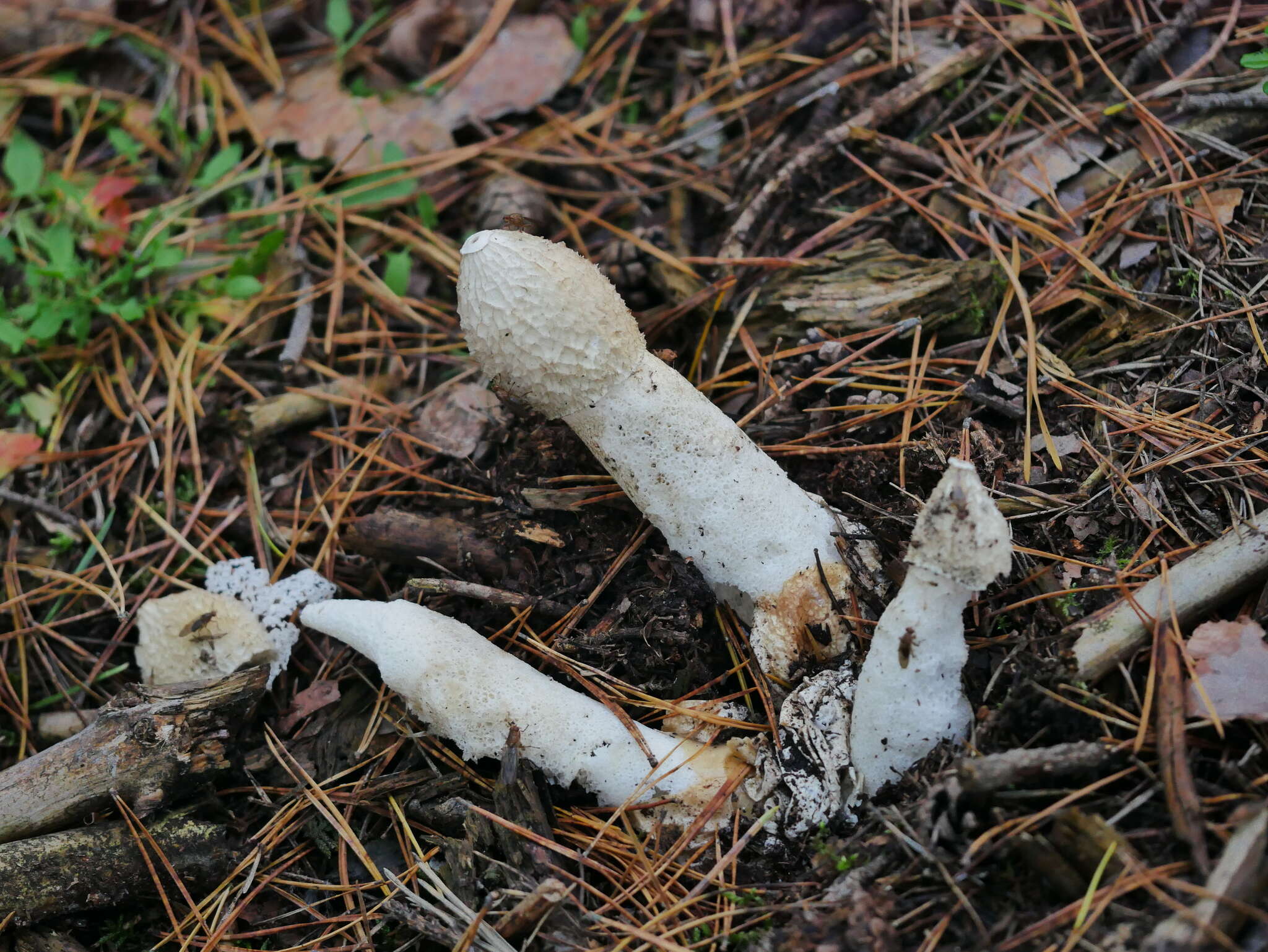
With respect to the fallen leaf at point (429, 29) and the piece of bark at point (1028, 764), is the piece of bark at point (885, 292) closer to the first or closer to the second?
the piece of bark at point (1028, 764)

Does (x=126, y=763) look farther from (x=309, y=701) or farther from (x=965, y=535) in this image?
(x=965, y=535)

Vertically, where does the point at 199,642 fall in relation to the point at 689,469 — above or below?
below

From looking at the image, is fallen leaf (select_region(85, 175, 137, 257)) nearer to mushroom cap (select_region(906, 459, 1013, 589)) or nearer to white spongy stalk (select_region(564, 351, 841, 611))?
white spongy stalk (select_region(564, 351, 841, 611))

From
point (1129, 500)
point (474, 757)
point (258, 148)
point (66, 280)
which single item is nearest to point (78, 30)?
point (258, 148)

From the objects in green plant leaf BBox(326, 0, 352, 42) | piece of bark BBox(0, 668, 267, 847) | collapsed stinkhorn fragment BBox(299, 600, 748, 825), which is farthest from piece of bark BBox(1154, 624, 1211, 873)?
green plant leaf BBox(326, 0, 352, 42)

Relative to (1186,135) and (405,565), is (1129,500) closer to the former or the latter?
(1186,135)

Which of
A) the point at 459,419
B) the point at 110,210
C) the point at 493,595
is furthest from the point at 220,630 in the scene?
the point at 110,210

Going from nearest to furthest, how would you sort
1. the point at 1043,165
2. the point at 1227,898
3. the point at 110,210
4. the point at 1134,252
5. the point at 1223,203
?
the point at 1227,898 < the point at 1223,203 < the point at 1134,252 < the point at 1043,165 < the point at 110,210
